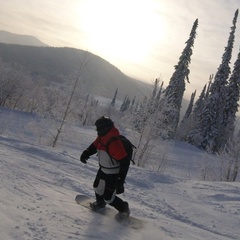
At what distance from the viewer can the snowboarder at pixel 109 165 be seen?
5270 millimetres

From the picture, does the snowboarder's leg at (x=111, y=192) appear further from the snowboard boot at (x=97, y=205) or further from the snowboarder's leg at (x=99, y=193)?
the snowboard boot at (x=97, y=205)

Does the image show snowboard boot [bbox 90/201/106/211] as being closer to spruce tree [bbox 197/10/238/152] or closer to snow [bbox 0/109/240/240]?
snow [bbox 0/109/240/240]

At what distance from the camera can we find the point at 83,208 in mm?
5652

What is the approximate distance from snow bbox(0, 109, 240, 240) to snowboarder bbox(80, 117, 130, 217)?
1.04 ft

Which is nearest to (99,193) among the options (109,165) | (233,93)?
(109,165)

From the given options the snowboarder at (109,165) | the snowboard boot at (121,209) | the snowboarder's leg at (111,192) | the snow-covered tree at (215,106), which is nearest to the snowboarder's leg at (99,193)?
the snowboarder at (109,165)

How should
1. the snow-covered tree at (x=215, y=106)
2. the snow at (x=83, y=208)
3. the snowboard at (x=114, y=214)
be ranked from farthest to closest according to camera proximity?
the snow-covered tree at (x=215, y=106) < the snowboard at (x=114, y=214) < the snow at (x=83, y=208)

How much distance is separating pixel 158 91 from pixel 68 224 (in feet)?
80.9

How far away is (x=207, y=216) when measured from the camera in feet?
23.4

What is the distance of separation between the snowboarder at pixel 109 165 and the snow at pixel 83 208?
1.04 feet

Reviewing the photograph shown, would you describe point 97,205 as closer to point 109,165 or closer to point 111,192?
point 111,192

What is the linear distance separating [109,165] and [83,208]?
3.01 feet

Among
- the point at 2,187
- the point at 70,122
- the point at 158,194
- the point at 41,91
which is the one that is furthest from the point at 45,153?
the point at 41,91

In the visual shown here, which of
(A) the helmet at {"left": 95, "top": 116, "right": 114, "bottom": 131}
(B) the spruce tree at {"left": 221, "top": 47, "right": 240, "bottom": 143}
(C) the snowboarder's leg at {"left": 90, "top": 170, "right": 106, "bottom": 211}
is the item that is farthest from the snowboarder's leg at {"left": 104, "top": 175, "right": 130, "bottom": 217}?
(B) the spruce tree at {"left": 221, "top": 47, "right": 240, "bottom": 143}
